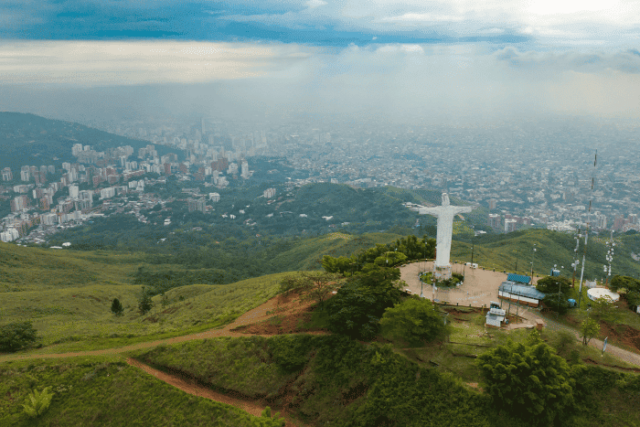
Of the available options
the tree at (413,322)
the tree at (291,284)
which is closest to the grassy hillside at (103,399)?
the tree at (413,322)

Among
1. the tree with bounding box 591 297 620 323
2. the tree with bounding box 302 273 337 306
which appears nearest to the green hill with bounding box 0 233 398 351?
the tree with bounding box 302 273 337 306

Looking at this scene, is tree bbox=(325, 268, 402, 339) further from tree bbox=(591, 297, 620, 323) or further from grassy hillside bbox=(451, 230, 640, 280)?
grassy hillside bbox=(451, 230, 640, 280)

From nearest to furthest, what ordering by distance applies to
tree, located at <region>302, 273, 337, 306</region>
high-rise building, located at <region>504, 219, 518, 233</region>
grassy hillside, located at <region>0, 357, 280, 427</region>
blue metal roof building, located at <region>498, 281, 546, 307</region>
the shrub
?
grassy hillside, located at <region>0, 357, 280, 427</region> < the shrub < blue metal roof building, located at <region>498, 281, 546, 307</region> < tree, located at <region>302, 273, 337, 306</region> < high-rise building, located at <region>504, 219, 518, 233</region>

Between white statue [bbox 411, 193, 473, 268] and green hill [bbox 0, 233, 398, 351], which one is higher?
white statue [bbox 411, 193, 473, 268]

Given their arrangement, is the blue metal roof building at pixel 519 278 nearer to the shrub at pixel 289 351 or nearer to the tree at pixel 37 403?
the shrub at pixel 289 351

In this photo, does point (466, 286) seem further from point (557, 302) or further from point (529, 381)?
point (529, 381)

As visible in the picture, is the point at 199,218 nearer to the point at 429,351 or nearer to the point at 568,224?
the point at 568,224

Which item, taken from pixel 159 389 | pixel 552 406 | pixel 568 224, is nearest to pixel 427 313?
pixel 552 406

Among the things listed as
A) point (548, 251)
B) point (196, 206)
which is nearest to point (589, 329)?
point (548, 251)
